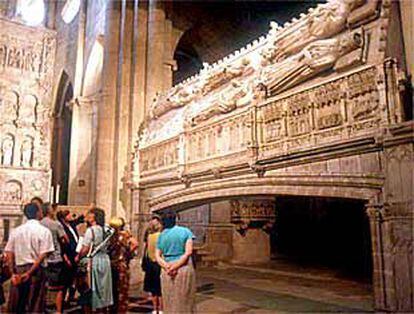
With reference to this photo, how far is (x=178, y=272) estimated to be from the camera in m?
3.96

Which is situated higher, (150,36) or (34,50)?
(34,50)

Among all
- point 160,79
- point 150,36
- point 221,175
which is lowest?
point 221,175

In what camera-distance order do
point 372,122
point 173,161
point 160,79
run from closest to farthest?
1. point 372,122
2. point 173,161
3. point 160,79

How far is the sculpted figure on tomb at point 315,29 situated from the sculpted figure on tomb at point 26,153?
Answer: 1105cm

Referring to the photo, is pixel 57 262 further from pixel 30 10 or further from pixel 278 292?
pixel 30 10

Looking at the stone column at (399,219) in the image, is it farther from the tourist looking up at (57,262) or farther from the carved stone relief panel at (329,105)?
the tourist looking up at (57,262)

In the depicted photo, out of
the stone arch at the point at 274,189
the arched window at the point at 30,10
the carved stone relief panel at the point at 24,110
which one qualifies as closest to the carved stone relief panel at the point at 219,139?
the stone arch at the point at 274,189

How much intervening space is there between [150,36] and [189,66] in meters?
4.84

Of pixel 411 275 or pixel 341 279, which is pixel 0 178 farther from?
pixel 411 275

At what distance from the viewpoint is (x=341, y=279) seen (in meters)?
8.73

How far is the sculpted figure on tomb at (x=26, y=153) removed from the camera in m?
15.6

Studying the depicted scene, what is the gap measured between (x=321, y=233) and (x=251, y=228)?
402 centimetres

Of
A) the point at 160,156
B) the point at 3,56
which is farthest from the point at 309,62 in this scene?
the point at 3,56

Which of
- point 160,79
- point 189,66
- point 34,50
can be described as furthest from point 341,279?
point 34,50
